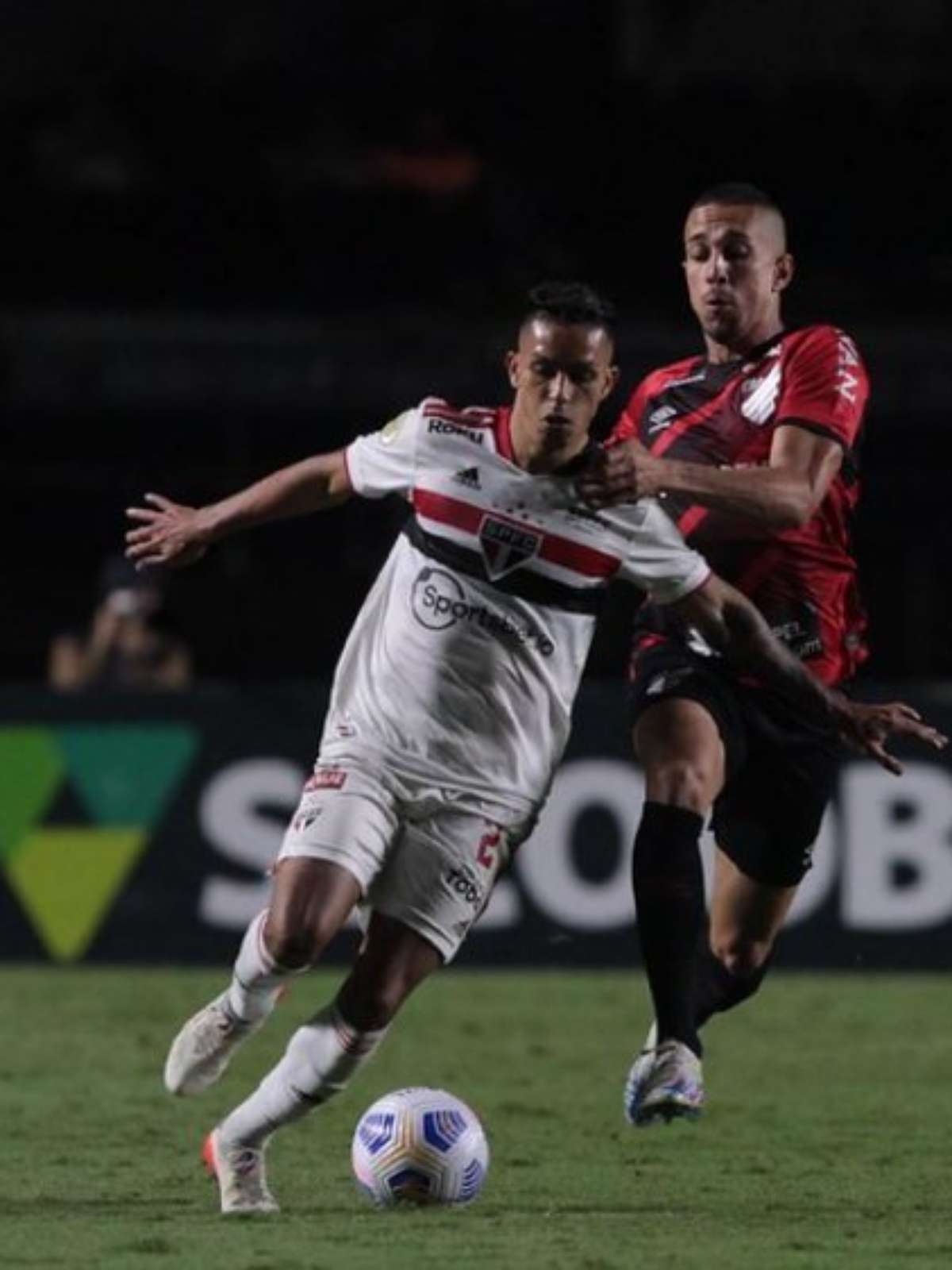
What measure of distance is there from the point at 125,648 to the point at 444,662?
8280 millimetres

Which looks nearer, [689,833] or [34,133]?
[689,833]

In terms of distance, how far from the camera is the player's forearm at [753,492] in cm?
727

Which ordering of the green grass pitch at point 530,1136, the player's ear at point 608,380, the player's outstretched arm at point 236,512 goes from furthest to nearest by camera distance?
the player's outstretched arm at point 236,512, the player's ear at point 608,380, the green grass pitch at point 530,1136

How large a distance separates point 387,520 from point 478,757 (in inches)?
370

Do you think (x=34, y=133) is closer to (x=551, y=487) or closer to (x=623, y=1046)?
(x=623, y=1046)

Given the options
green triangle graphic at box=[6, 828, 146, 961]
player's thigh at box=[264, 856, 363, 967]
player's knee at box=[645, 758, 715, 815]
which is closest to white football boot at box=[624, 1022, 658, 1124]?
player's knee at box=[645, 758, 715, 815]

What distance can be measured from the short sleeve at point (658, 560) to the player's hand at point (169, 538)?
3.22ft

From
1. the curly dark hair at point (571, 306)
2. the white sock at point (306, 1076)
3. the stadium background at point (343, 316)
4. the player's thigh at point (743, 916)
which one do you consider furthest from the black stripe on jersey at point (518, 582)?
the stadium background at point (343, 316)

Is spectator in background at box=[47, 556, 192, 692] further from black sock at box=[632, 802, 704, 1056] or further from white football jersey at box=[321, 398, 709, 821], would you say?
white football jersey at box=[321, 398, 709, 821]

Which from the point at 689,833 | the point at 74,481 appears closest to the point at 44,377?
the point at 74,481

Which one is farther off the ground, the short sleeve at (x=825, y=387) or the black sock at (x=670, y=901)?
the short sleeve at (x=825, y=387)

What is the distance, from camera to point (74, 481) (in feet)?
54.2

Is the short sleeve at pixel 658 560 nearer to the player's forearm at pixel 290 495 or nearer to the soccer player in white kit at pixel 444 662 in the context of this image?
the soccer player in white kit at pixel 444 662

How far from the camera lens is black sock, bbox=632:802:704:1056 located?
7.71m
